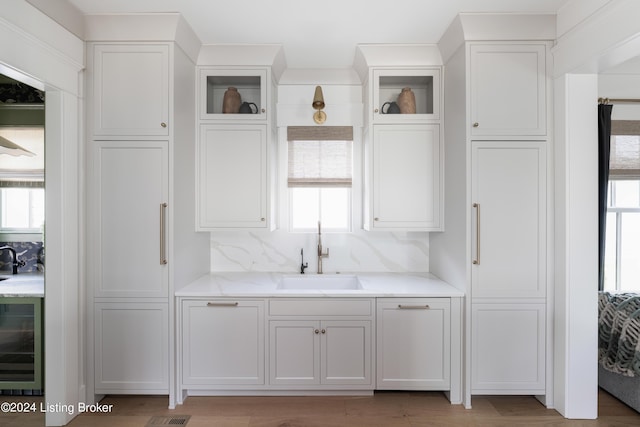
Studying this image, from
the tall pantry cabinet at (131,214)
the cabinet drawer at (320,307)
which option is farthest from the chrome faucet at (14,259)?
the cabinet drawer at (320,307)

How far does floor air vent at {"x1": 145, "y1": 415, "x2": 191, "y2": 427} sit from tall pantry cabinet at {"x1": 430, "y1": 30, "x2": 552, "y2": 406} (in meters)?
1.84

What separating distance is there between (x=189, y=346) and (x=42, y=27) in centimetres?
208

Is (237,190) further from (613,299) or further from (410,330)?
(613,299)

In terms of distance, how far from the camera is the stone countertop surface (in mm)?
2445

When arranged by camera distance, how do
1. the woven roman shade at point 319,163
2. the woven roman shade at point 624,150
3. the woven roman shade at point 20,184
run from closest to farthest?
the woven roman shade at point 20,184 → the woven roman shade at point 624,150 → the woven roman shade at point 319,163

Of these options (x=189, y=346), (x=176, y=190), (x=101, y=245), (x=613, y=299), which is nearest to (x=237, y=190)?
(x=176, y=190)

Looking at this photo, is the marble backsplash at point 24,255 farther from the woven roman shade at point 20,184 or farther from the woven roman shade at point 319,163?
the woven roman shade at point 319,163

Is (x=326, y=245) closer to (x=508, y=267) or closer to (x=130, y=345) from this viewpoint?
(x=508, y=267)

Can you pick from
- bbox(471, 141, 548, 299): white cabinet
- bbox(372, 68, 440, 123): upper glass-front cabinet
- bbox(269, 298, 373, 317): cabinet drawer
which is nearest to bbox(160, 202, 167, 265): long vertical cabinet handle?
bbox(269, 298, 373, 317): cabinet drawer

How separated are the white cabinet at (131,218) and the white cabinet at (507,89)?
2090mm

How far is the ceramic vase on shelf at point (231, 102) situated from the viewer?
9.29ft

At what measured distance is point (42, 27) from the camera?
6.59 feet

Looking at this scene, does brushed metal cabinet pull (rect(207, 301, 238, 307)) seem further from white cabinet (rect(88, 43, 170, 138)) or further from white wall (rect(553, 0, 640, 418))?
white wall (rect(553, 0, 640, 418))

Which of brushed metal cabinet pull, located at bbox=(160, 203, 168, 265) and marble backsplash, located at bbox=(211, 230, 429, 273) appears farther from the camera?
marble backsplash, located at bbox=(211, 230, 429, 273)
